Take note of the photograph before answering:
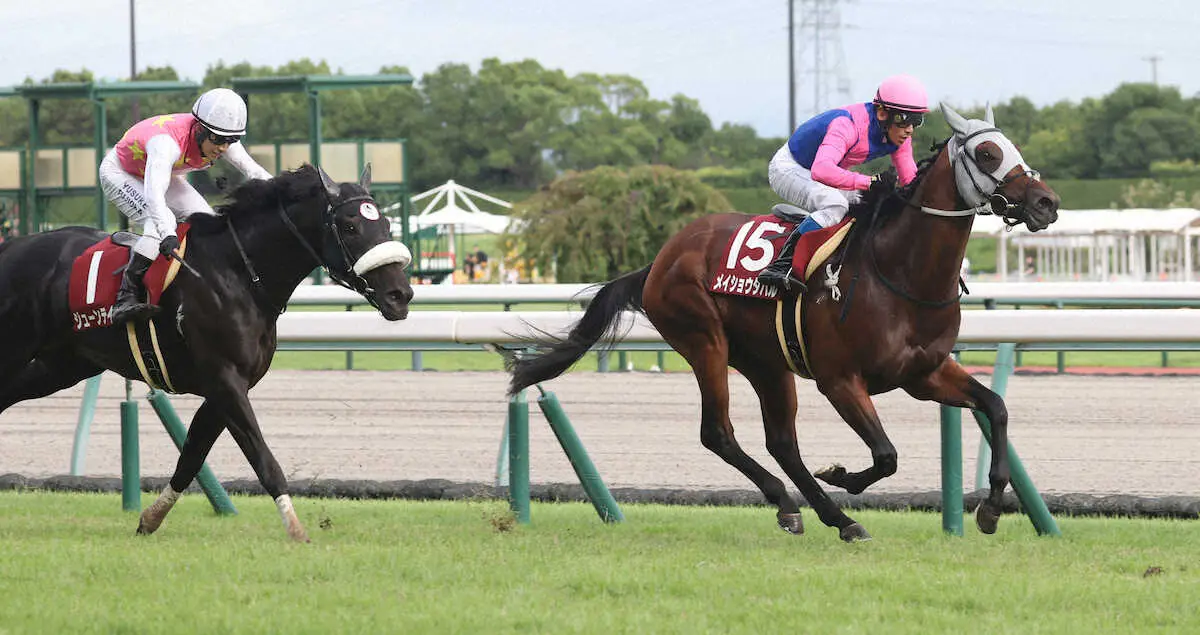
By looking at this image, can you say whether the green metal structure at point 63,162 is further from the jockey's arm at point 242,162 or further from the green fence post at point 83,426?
the jockey's arm at point 242,162

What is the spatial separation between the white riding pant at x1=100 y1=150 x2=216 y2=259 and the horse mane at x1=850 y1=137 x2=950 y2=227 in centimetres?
247

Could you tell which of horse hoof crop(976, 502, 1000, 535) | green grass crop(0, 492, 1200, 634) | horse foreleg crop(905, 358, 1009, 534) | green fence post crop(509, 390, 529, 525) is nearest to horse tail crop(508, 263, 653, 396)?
green fence post crop(509, 390, 529, 525)

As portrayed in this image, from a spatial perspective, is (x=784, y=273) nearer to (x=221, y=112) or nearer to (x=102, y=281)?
(x=221, y=112)

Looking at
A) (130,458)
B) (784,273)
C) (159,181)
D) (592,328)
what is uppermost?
(159,181)

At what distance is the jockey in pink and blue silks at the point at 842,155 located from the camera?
5.96m

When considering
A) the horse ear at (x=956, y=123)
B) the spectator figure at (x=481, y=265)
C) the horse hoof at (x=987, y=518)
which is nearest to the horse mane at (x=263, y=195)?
the horse ear at (x=956, y=123)

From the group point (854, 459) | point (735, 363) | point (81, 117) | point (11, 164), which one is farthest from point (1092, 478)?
point (81, 117)

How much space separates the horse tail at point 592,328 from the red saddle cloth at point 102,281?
140cm

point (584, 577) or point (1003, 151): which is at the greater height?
point (1003, 151)

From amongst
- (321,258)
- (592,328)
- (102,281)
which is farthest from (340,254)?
(592,328)

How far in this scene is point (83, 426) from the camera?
7.84m

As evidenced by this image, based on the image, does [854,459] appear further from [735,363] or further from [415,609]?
[415,609]

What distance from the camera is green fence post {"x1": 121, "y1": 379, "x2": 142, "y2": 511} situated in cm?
660

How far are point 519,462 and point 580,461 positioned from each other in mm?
234
